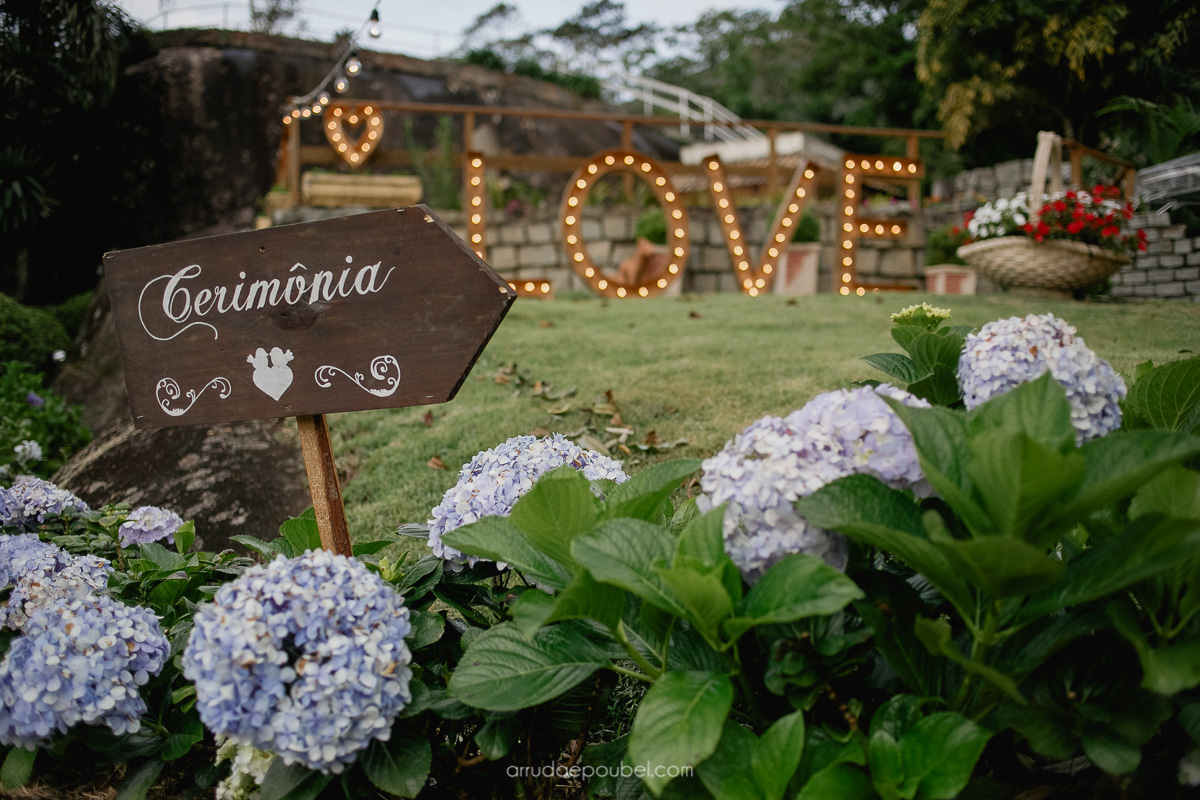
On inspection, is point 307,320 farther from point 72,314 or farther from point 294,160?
point 72,314

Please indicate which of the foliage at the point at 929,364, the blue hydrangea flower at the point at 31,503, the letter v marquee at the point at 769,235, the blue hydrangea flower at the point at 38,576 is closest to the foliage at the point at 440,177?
the letter v marquee at the point at 769,235

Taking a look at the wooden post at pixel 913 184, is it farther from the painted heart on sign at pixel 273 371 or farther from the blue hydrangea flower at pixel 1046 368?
the painted heart on sign at pixel 273 371

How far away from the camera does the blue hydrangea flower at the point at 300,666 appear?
3.60ft

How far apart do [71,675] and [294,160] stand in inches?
346

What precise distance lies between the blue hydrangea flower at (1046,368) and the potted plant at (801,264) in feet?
25.6

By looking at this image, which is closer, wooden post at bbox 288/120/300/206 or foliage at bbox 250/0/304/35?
wooden post at bbox 288/120/300/206


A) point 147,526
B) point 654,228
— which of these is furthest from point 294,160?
point 147,526

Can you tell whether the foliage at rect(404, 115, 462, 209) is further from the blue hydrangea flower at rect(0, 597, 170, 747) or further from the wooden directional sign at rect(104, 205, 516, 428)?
the blue hydrangea flower at rect(0, 597, 170, 747)

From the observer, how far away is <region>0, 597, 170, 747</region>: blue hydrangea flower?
4.17 feet

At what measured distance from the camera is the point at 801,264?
9.02 meters

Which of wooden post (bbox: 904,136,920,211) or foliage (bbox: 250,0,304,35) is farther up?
foliage (bbox: 250,0,304,35)

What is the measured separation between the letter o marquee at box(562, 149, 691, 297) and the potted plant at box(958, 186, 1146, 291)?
2.62m

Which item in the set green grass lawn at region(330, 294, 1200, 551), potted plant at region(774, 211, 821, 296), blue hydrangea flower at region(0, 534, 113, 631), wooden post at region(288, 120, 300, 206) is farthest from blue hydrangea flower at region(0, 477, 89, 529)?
potted plant at region(774, 211, 821, 296)

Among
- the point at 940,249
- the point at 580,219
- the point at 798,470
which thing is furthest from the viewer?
the point at 940,249
